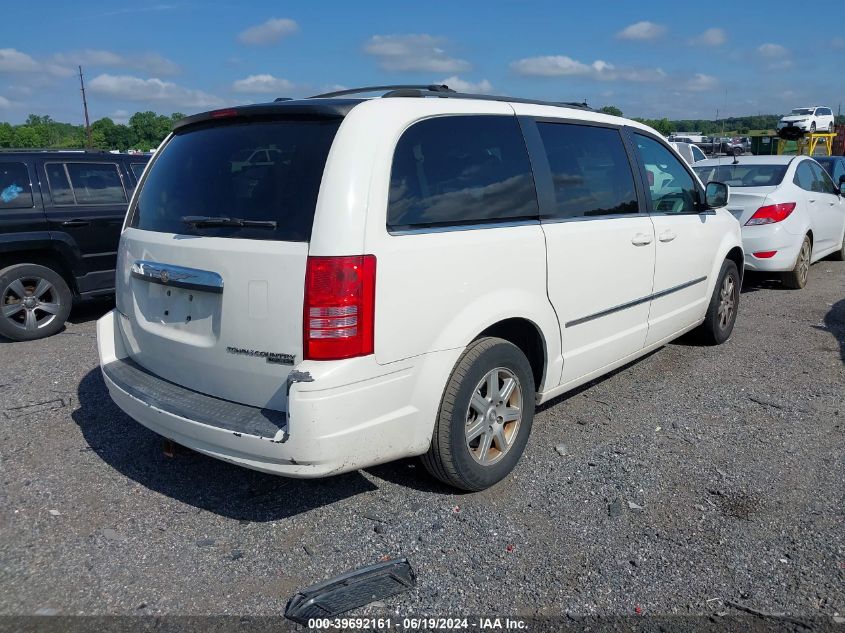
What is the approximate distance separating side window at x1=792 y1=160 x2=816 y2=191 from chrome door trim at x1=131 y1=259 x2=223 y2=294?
818cm

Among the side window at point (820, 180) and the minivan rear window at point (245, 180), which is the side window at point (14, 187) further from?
the side window at point (820, 180)

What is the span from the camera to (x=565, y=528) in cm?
325

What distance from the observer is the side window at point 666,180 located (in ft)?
15.9

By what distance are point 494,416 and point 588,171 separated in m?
1.68

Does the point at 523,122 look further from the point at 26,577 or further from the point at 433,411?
the point at 26,577

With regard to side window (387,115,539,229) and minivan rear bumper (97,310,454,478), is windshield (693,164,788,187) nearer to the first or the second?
side window (387,115,539,229)

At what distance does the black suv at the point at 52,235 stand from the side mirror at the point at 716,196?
584 centimetres

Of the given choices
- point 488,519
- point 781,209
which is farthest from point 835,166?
point 488,519

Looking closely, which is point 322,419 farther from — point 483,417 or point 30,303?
A: point 30,303

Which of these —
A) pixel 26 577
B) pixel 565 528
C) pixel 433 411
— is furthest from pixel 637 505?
pixel 26 577

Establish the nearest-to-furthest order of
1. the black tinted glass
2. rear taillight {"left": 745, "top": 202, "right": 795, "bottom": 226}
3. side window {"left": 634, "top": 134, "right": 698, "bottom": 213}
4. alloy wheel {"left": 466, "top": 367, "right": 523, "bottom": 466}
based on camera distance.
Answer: alloy wheel {"left": 466, "top": 367, "right": 523, "bottom": 466}, side window {"left": 634, "top": 134, "right": 698, "bottom": 213}, the black tinted glass, rear taillight {"left": 745, "top": 202, "right": 795, "bottom": 226}

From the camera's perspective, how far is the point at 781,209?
8.32m

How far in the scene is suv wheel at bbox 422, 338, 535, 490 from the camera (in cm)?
326

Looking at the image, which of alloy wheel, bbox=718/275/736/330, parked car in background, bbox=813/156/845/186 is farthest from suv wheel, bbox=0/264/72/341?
parked car in background, bbox=813/156/845/186
